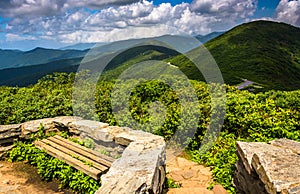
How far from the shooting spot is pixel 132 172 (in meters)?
3.72

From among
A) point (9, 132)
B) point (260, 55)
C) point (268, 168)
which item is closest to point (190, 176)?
point (268, 168)

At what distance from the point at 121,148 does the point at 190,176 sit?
171 cm

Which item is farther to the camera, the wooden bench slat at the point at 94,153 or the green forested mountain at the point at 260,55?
the green forested mountain at the point at 260,55

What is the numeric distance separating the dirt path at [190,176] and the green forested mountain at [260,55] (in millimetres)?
55676

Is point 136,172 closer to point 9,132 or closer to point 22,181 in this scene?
point 22,181

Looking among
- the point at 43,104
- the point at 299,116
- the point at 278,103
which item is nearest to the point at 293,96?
the point at 278,103

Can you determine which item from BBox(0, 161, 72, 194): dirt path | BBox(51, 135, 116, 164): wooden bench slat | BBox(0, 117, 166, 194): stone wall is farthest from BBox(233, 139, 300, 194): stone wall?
BBox(0, 161, 72, 194): dirt path

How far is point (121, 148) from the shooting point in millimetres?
5648

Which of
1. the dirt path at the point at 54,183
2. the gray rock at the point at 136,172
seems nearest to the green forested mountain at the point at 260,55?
the dirt path at the point at 54,183

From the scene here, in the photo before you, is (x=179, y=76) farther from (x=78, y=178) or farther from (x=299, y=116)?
(x=78, y=178)

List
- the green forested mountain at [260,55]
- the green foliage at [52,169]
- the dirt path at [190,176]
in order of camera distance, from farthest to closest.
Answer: the green forested mountain at [260,55] → the dirt path at [190,176] → the green foliage at [52,169]

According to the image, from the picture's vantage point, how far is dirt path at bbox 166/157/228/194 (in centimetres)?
486

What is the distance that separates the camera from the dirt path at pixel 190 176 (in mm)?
4863

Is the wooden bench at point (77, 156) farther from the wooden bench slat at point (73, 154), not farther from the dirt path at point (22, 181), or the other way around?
the dirt path at point (22, 181)
